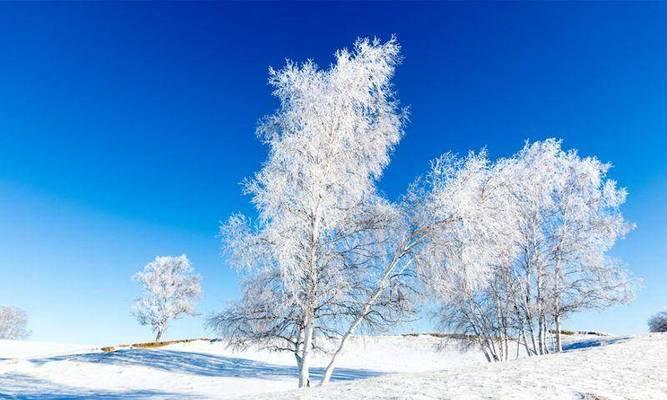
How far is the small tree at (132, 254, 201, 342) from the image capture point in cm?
4081

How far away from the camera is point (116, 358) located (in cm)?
2295

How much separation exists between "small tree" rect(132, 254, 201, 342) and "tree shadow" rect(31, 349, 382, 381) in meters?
15.5

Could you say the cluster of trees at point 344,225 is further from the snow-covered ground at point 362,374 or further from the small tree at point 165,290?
the small tree at point 165,290

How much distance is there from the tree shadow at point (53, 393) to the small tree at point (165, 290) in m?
22.9

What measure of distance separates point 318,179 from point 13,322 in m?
75.7

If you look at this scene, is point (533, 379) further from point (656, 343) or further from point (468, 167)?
point (656, 343)

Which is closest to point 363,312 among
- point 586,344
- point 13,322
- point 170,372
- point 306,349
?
point 306,349

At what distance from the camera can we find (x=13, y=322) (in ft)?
214

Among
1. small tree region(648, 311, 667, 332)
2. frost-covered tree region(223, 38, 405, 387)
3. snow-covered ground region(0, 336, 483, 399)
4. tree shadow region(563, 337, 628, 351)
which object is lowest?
snow-covered ground region(0, 336, 483, 399)

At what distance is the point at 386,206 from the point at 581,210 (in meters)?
10.6

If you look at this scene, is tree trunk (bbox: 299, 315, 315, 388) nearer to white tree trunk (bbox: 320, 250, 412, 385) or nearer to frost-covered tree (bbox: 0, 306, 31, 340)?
white tree trunk (bbox: 320, 250, 412, 385)

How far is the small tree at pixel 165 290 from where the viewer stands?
134 feet

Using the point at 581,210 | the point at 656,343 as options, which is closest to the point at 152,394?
the point at 656,343

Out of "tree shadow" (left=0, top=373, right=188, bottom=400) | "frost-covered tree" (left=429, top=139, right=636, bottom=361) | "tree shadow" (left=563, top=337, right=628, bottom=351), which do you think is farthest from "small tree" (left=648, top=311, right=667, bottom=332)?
"tree shadow" (left=0, top=373, right=188, bottom=400)
